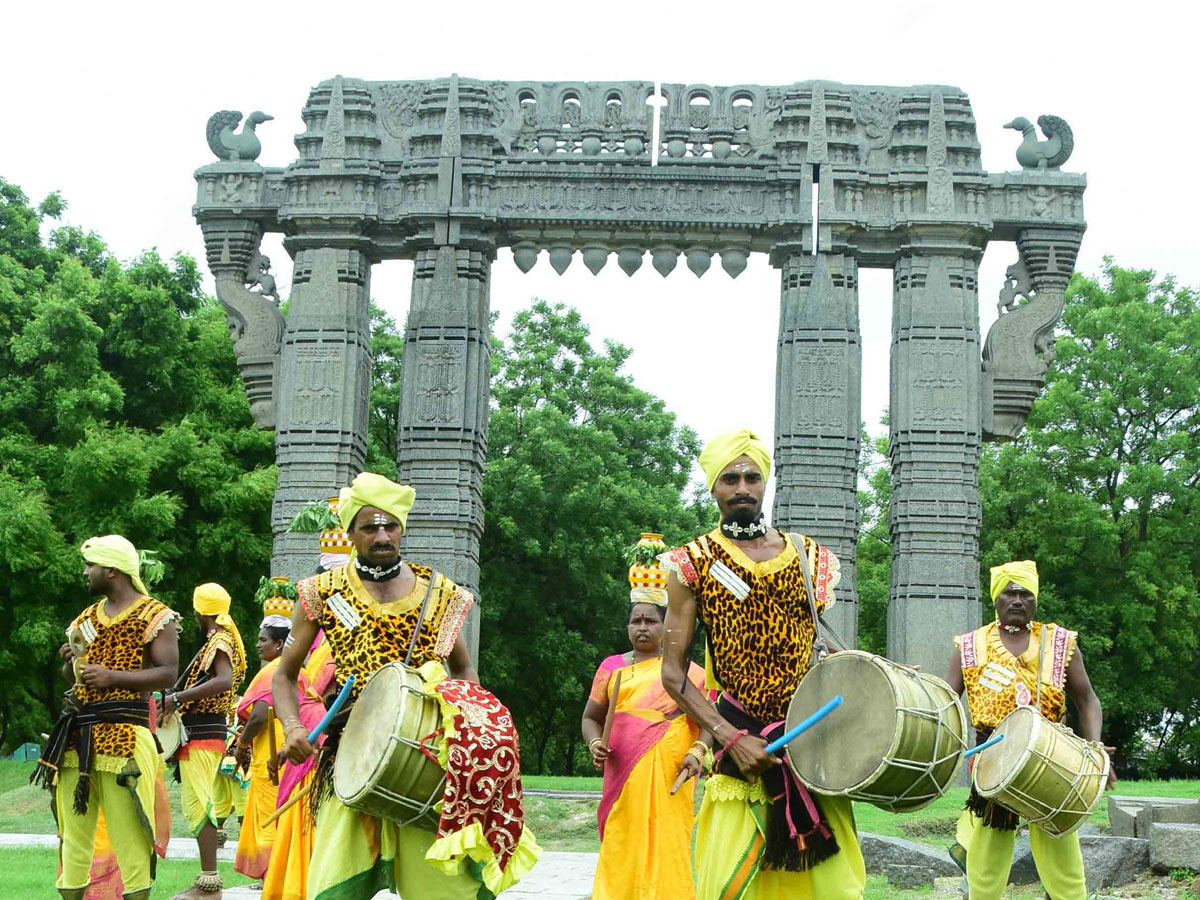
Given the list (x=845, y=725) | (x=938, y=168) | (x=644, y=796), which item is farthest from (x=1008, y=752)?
(x=938, y=168)

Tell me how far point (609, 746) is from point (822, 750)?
111 inches

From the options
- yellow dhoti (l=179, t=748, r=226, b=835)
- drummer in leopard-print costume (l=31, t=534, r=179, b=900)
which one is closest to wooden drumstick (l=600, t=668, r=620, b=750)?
drummer in leopard-print costume (l=31, t=534, r=179, b=900)

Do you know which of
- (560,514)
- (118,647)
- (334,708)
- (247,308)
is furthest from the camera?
(560,514)

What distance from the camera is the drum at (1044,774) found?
6828 millimetres

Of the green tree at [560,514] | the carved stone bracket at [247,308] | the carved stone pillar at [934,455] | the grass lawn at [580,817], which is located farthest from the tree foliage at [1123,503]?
the carved stone bracket at [247,308]

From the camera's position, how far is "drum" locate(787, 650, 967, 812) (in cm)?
488

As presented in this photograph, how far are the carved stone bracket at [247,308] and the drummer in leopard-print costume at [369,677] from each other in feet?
39.1

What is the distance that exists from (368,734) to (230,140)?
13770 mm

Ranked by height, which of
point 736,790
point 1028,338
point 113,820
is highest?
point 1028,338

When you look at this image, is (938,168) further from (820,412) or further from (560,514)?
(560,514)

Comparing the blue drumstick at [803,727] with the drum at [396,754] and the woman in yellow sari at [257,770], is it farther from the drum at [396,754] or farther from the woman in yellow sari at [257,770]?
the woman in yellow sari at [257,770]

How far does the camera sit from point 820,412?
643 inches

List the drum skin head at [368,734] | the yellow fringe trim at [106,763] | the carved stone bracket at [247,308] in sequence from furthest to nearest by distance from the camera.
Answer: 1. the carved stone bracket at [247,308]
2. the yellow fringe trim at [106,763]
3. the drum skin head at [368,734]

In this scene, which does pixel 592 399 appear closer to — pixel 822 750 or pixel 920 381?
pixel 920 381
